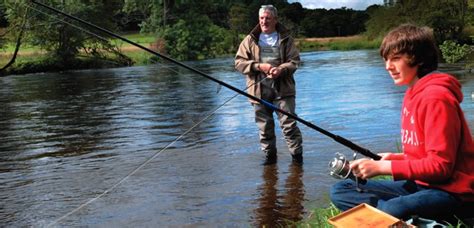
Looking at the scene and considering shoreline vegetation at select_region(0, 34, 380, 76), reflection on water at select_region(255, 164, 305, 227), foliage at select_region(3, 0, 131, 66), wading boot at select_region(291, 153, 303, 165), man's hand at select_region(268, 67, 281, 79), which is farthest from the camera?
foliage at select_region(3, 0, 131, 66)

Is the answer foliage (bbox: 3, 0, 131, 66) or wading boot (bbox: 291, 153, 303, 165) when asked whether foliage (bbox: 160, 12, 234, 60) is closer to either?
foliage (bbox: 3, 0, 131, 66)

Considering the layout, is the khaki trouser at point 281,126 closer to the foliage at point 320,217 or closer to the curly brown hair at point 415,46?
the foliage at point 320,217

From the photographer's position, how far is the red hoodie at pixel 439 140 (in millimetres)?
2801

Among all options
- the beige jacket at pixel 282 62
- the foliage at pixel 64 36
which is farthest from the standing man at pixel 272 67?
the foliage at pixel 64 36

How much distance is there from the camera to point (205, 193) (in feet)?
19.1

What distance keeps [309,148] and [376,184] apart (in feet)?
14.8

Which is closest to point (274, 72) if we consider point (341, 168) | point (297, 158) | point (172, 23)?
point (297, 158)

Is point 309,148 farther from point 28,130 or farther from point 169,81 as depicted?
point 169,81

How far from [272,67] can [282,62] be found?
0.83 ft

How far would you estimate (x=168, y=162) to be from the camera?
7555mm

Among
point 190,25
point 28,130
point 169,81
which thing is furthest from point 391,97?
point 190,25

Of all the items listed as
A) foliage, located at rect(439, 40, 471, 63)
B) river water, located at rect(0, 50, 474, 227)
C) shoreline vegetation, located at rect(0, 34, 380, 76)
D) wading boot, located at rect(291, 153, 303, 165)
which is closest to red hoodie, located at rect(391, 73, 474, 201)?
river water, located at rect(0, 50, 474, 227)

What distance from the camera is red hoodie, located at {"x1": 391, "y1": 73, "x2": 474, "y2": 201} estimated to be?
280 centimetres

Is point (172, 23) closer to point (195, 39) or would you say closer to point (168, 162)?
point (195, 39)
